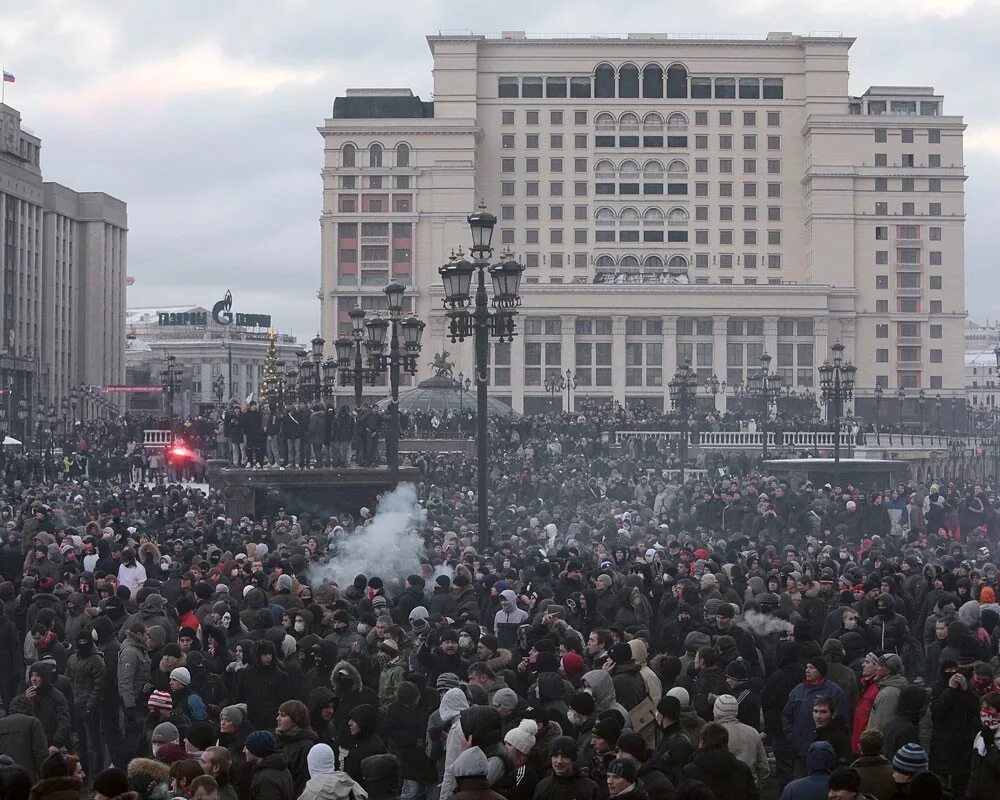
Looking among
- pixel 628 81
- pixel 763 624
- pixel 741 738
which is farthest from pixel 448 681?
pixel 628 81

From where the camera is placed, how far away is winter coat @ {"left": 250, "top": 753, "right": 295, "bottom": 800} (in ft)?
27.6

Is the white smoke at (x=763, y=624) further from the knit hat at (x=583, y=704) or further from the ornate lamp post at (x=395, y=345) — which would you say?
the ornate lamp post at (x=395, y=345)

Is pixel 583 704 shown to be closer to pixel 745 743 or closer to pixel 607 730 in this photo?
pixel 607 730

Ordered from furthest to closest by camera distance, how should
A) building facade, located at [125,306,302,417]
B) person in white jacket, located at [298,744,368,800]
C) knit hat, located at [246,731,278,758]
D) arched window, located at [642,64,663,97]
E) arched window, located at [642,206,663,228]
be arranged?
building facade, located at [125,306,302,417], arched window, located at [642,206,663,228], arched window, located at [642,64,663,97], knit hat, located at [246,731,278,758], person in white jacket, located at [298,744,368,800]

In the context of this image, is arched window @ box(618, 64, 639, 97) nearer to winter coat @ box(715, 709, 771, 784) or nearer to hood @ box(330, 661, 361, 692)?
hood @ box(330, 661, 361, 692)

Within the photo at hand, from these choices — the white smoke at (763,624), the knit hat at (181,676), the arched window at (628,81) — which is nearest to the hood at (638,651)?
the white smoke at (763,624)

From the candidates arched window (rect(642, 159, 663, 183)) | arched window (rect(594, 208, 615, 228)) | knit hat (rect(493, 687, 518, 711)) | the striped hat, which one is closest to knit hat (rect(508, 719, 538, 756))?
knit hat (rect(493, 687, 518, 711))

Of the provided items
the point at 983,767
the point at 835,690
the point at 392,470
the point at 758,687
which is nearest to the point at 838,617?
the point at 758,687

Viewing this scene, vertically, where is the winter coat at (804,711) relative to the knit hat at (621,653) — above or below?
below

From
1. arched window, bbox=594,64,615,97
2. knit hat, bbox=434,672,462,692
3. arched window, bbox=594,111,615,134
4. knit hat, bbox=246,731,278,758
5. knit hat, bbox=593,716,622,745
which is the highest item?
arched window, bbox=594,64,615,97

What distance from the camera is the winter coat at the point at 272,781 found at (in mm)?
8414

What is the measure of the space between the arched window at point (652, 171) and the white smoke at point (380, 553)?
84.7 metres

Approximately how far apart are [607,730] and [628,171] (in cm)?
10142

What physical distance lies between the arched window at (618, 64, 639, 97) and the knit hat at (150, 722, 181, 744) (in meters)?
101
